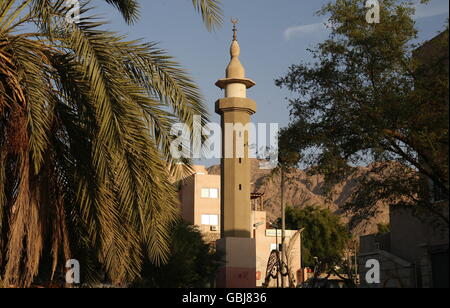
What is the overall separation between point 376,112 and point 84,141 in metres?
6.77

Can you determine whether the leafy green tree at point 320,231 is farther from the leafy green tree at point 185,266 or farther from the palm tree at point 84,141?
the palm tree at point 84,141

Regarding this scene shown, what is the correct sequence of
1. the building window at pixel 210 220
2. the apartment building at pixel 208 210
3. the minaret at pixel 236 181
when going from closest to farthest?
the minaret at pixel 236 181, the apartment building at pixel 208 210, the building window at pixel 210 220

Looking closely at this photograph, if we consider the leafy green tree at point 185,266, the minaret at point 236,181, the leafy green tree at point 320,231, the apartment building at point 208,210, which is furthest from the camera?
the leafy green tree at point 320,231

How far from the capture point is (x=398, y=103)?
1521 cm

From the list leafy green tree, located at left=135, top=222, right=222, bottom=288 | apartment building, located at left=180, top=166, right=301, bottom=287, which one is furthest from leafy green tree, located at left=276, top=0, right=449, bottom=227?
apartment building, located at left=180, top=166, right=301, bottom=287

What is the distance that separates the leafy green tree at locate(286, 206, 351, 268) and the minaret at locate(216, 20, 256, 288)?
3827 centimetres

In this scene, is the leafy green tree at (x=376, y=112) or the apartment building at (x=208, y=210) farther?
the apartment building at (x=208, y=210)

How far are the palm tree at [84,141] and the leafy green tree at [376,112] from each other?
4.36m

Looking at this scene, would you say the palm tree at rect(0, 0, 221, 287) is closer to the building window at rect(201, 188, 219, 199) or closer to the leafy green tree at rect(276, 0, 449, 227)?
the leafy green tree at rect(276, 0, 449, 227)

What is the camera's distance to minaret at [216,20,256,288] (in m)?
37.9

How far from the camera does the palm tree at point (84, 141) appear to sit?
41.9 ft

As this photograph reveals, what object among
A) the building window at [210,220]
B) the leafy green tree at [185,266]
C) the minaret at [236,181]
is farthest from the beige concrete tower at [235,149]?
the building window at [210,220]

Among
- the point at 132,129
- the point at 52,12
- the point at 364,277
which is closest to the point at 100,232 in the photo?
the point at 132,129

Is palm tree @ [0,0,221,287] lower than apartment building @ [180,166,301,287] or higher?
lower
